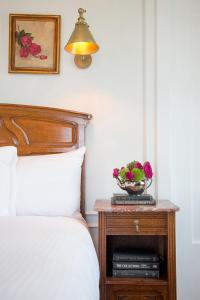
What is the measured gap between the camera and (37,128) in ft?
6.95

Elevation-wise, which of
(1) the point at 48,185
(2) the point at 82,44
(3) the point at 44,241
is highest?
(2) the point at 82,44

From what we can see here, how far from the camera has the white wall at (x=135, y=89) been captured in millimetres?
2145

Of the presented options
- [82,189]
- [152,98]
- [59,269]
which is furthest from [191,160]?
[59,269]

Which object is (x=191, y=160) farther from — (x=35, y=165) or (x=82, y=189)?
(x=35, y=165)

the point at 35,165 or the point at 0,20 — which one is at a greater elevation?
the point at 0,20

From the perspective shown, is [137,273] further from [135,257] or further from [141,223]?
[141,223]

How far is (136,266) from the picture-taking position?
177 centimetres

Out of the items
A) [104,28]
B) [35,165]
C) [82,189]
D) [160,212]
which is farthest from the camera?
[104,28]

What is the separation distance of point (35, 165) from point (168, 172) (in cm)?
93

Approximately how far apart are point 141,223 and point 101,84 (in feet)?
3.49

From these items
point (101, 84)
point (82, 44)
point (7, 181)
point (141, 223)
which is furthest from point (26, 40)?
point (141, 223)

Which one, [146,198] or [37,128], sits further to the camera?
[37,128]

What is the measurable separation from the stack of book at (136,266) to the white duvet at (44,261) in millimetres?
436

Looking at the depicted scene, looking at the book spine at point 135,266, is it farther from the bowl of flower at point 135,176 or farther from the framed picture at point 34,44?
the framed picture at point 34,44
